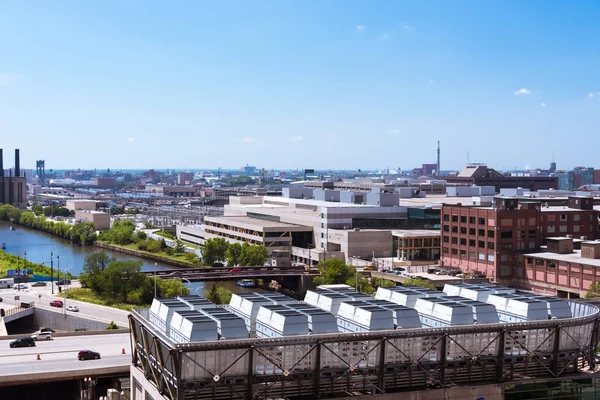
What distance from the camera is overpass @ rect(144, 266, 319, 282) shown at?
2446 inches

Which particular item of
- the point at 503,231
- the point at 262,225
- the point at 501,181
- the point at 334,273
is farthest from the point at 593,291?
the point at 501,181

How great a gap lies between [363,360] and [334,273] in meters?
38.7

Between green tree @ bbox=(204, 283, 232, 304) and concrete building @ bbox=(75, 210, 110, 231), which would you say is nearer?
green tree @ bbox=(204, 283, 232, 304)

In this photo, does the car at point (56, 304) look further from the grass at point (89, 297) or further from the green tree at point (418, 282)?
the green tree at point (418, 282)

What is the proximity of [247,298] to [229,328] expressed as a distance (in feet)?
12.9

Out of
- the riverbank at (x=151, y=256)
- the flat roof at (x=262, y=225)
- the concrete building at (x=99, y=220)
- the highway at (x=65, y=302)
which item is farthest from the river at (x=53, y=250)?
the highway at (x=65, y=302)

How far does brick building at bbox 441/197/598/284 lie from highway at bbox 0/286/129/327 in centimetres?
2770

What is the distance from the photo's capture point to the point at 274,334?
20.8 meters

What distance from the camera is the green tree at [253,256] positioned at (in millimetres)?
74062

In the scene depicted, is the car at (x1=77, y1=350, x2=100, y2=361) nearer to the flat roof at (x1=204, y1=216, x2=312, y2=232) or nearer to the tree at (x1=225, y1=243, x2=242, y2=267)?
the tree at (x1=225, y1=243, x2=242, y2=267)

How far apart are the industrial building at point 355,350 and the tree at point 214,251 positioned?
55.6 meters

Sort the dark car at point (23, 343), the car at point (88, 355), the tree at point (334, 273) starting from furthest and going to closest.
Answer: the tree at point (334, 273), the dark car at point (23, 343), the car at point (88, 355)

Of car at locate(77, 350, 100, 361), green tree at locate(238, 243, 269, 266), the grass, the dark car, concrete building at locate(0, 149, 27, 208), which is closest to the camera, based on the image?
car at locate(77, 350, 100, 361)

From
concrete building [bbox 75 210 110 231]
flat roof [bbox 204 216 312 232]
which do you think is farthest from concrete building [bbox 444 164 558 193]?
flat roof [bbox 204 216 312 232]
